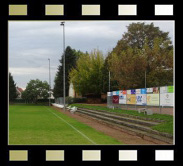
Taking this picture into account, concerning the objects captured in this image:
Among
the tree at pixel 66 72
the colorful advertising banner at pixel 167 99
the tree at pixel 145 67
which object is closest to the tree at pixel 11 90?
the tree at pixel 66 72

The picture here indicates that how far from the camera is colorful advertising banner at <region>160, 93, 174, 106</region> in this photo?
15.6 m

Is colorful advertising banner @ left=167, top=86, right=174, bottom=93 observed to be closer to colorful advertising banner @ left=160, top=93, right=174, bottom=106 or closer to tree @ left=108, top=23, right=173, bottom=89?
colorful advertising banner @ left=160, top=93, right=174, bottom=106

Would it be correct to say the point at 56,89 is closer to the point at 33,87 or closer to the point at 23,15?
the point at 33,87

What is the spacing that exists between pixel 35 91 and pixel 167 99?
49652mm

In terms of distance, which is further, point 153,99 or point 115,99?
point 115,99

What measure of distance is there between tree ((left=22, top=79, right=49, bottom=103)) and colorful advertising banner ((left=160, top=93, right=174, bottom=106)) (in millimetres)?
48812

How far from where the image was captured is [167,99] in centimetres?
1608

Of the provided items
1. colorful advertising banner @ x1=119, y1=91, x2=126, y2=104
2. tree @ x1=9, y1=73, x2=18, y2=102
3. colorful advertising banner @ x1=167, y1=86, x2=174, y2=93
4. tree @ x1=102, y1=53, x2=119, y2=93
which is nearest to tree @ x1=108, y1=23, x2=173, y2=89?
tree @ x1=102, y1=53, x2=119, y2=93

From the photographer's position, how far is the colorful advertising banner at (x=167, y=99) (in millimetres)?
15625

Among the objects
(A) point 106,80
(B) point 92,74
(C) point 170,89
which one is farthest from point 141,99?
(A) point 106,80

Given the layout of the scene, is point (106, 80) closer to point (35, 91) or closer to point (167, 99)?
point (167, 99)

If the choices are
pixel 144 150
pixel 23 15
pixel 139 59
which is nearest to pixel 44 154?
pixel 144 150

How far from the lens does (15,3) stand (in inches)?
210
